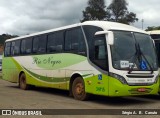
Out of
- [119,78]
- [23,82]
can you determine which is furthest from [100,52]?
[23,82]

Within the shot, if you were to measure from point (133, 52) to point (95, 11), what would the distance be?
2802 inches

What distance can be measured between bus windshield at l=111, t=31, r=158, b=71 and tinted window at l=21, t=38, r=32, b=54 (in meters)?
8.05

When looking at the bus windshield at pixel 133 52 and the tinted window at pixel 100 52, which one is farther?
the tinted window at pixel 100 52

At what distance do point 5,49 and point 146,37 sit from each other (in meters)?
12.5

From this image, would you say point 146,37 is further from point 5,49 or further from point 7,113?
point 5,49

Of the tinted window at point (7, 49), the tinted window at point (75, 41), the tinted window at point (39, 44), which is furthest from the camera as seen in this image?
the tinted window at point (7, 49)

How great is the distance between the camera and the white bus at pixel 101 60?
13.5 m

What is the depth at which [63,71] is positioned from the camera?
16.8m

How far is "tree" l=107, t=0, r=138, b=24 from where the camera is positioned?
279ft

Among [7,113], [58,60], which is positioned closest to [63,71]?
[58,60]

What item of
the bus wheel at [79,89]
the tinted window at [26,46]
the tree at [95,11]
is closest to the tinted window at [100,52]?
the bus wheel at [79,89]

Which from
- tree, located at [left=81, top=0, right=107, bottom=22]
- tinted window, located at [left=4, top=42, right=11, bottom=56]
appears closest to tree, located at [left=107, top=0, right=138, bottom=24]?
tree, located at [left=81, top=0, right=107, bottom=22]

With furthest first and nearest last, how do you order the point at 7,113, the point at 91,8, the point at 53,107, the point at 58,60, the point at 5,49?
the point at 91,8
the point at 5,49
the point at 58,60
the point at 53,107
the point at 7,113

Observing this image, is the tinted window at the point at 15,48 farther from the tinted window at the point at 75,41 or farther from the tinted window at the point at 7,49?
the tinted window at the point at 75,41
